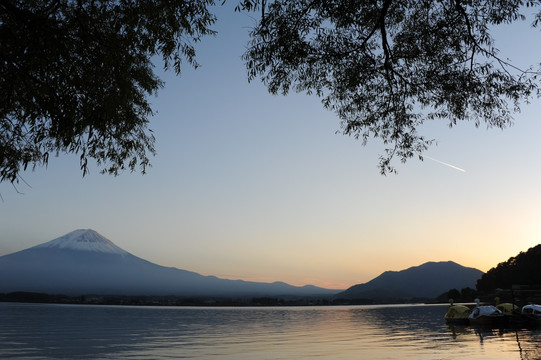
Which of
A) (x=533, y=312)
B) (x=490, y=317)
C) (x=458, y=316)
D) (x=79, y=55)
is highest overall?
(x=79, y=55)

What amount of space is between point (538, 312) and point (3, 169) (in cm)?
5953

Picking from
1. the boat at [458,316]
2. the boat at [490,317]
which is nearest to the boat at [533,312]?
the boat at [490,317]

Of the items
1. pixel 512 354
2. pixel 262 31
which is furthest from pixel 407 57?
pixel 512 354

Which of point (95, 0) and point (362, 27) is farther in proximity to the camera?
point (362, 27)

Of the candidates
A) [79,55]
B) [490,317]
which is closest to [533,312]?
[490,317]

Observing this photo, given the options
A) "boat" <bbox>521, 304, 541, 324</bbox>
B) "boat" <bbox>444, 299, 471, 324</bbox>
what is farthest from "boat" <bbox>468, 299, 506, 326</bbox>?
"boat" <bbox>444, 299, 471, 324</bbox>

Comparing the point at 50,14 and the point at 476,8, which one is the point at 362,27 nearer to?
the point at 476,8

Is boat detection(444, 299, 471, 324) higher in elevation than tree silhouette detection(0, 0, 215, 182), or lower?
lower

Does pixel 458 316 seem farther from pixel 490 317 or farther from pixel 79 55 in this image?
pixel 79 55

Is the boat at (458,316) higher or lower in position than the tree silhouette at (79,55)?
lower

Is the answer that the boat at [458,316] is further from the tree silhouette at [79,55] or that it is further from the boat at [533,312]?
the tree silhouette at [79,55]

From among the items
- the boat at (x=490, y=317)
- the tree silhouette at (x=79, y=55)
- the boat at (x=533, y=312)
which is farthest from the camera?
the boat at (x=490, y=317)

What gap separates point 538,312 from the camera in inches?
2148

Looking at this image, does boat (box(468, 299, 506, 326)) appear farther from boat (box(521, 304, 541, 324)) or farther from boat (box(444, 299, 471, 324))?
boat (box(444, 299, 471, 324))
